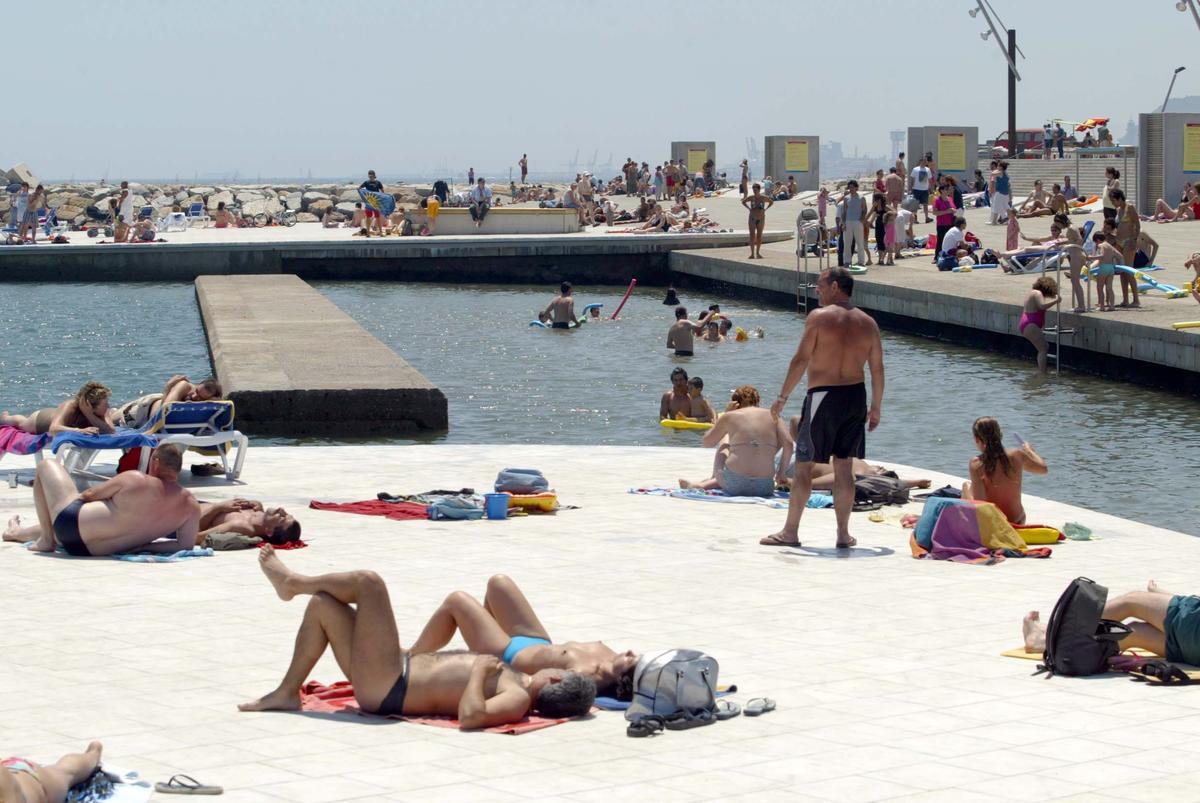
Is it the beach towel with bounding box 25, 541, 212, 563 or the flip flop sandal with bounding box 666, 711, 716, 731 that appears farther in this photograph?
the beach towel with bounding box 25, 541, 212, 563

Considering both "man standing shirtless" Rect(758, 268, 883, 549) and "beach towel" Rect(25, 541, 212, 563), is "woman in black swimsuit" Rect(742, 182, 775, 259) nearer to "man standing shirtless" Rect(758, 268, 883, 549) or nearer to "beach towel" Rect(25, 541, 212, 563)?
"man standing shirtless" Rect(758, 268, 883, 549)

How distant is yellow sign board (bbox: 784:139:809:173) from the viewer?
5509 cm

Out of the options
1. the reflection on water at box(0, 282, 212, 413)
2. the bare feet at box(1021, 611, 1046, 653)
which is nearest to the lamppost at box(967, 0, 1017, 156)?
the reflection on water at box(0, 282, 212, 413)

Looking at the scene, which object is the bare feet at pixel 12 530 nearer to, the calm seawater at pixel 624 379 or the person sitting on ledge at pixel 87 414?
the person sitting on ledge at pixel 87 414

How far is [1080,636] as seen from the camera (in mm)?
6973

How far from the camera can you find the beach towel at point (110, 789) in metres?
5.27

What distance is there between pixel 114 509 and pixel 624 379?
526 inches

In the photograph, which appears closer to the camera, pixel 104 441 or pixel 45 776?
pixel 45 776

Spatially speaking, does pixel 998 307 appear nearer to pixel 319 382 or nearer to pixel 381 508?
pixel 319 382

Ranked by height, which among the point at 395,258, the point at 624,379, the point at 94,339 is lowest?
the point at 624,379

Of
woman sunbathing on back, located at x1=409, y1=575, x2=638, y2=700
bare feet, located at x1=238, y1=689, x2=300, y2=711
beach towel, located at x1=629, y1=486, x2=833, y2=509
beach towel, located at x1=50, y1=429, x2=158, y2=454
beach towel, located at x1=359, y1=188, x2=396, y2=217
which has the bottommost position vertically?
beach towel, located at x1=629, y1=486, x2=833, y2=509

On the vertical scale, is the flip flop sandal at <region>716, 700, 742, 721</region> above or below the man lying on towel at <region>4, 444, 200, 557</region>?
below

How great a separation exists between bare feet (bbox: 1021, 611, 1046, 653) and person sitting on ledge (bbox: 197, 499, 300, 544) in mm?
4314

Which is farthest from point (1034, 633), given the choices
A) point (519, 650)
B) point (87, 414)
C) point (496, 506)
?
point (87, 414)
